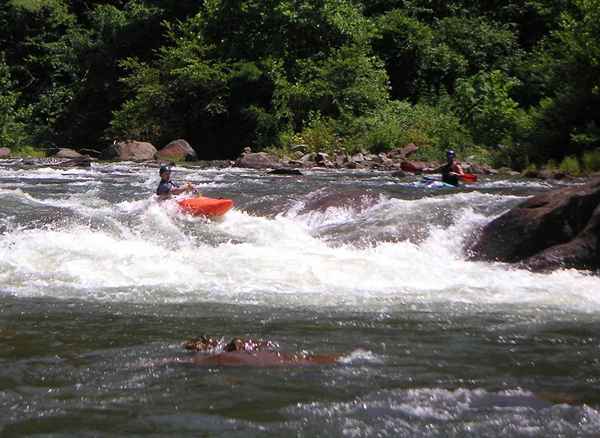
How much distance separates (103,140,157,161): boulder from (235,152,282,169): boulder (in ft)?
13.7

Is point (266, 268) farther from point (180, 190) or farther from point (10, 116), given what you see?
point (10, 116)

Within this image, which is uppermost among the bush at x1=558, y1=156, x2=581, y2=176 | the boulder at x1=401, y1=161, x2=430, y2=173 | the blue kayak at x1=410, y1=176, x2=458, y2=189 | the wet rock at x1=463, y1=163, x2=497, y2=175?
the bush at x1=558, y1=156, x2=581, y2=176

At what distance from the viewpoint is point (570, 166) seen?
60.1 feet

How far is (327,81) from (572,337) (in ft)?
63.9

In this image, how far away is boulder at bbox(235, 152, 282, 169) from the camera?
20844mm

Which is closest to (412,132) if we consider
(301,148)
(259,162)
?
(301,148)

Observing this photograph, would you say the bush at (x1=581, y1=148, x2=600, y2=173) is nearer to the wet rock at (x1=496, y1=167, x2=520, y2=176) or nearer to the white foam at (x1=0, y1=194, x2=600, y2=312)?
the wet rock at (x1=496, y1=167, x2=520, y2=176)

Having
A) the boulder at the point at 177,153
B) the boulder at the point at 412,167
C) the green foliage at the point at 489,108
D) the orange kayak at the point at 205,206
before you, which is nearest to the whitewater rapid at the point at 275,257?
the orange kayak at the point at 205,206

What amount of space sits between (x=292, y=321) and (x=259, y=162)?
48.2ft

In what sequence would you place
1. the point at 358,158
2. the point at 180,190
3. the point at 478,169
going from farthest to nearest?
the point at 358,158 → the point at 478,169 → the point at 180,190

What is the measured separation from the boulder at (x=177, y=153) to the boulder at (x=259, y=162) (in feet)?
11.2

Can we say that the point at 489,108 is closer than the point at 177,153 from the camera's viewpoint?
Yes

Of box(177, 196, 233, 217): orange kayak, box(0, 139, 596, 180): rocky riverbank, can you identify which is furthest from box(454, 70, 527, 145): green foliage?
box(177, 196, 233, 217): orange kayak

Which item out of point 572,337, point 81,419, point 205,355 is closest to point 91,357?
point 205,355
